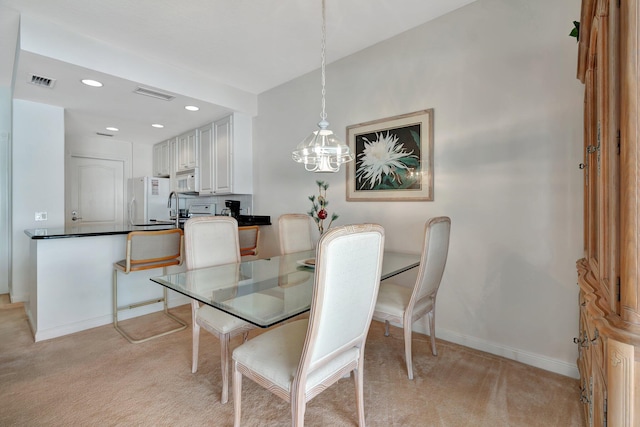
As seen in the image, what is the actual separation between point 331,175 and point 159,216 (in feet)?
12.2

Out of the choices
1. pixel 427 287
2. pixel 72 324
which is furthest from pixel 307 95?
pixel 72 324

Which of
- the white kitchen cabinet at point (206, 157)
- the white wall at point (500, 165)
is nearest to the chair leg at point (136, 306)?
the white kitchen cabinet at point (206, 157)

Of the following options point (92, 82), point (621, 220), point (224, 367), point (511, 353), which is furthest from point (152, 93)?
point (511, 353)

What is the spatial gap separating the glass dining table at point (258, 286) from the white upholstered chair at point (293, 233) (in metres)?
0.36

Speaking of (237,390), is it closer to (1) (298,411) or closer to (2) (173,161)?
(1) (298,411)

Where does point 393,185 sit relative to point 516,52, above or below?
below

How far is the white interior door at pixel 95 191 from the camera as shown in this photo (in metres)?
5.05

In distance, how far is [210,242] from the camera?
2160mm

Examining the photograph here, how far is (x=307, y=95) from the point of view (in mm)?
3516

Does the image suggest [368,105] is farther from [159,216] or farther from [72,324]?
[159,216]

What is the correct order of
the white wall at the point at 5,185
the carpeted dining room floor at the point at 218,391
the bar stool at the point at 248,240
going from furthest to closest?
the white wall at the point at 5,185 → the bar stool at the point at 248,240 → the carpeted dining room floor at the point at 218,391

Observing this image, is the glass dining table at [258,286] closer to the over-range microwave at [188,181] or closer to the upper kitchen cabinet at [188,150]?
the over-range microwave at [188,181]

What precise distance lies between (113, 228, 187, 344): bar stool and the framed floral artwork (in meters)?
1.74

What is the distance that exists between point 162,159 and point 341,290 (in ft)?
17.8
